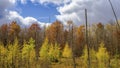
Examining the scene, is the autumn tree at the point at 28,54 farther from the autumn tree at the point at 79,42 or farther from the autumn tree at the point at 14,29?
the autumn tree at the point at 14,29

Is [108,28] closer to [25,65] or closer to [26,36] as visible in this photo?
[26,36]

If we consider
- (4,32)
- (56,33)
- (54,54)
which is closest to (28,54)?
(54,54)

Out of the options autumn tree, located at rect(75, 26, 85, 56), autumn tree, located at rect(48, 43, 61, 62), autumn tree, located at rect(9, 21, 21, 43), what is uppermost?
autumn tree, located at rect(9, 21, 21, 43)

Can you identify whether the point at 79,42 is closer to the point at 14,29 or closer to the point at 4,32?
the point at 14,29

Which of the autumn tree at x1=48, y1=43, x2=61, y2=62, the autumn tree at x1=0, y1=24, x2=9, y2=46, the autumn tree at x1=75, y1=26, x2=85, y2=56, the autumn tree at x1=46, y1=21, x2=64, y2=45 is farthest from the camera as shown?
the autumn tree at x1=46, y1=21, x2=64, y2=45

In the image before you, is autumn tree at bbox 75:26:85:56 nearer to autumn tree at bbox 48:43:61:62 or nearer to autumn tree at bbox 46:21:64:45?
autumn tree at bbox 46:21:64:45

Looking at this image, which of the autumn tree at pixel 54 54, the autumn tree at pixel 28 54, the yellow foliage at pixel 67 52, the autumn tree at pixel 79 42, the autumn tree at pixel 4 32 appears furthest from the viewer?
the autumn tree at pixel 4 32

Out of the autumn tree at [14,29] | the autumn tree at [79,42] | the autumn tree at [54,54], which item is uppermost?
the autumn tree at [14,29]

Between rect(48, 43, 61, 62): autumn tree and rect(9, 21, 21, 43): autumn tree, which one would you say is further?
rect(9, 21, 21, 43): autumn tree

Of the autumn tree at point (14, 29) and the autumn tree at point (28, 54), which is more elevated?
the autumn tree at point (14, 29)

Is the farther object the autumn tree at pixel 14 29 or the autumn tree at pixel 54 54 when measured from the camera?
the autumn tree at pixel 14 29

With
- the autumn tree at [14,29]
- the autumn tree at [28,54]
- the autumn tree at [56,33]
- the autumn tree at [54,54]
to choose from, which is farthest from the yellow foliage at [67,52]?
the autumn tree at [14,29]

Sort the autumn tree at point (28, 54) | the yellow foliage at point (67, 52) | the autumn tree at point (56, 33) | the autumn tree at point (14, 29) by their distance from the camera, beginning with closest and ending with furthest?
the autumn tree at point (28, 54), the yellow foliage at point (67, 52), the autumn tree at point (14, 29), the autumn tree at point (56, 33)

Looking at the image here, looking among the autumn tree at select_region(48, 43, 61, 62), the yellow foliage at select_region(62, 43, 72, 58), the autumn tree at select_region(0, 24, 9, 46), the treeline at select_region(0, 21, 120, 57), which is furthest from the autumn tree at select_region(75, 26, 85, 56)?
the autumn tree at select_region(0, 24, 9, 46)
